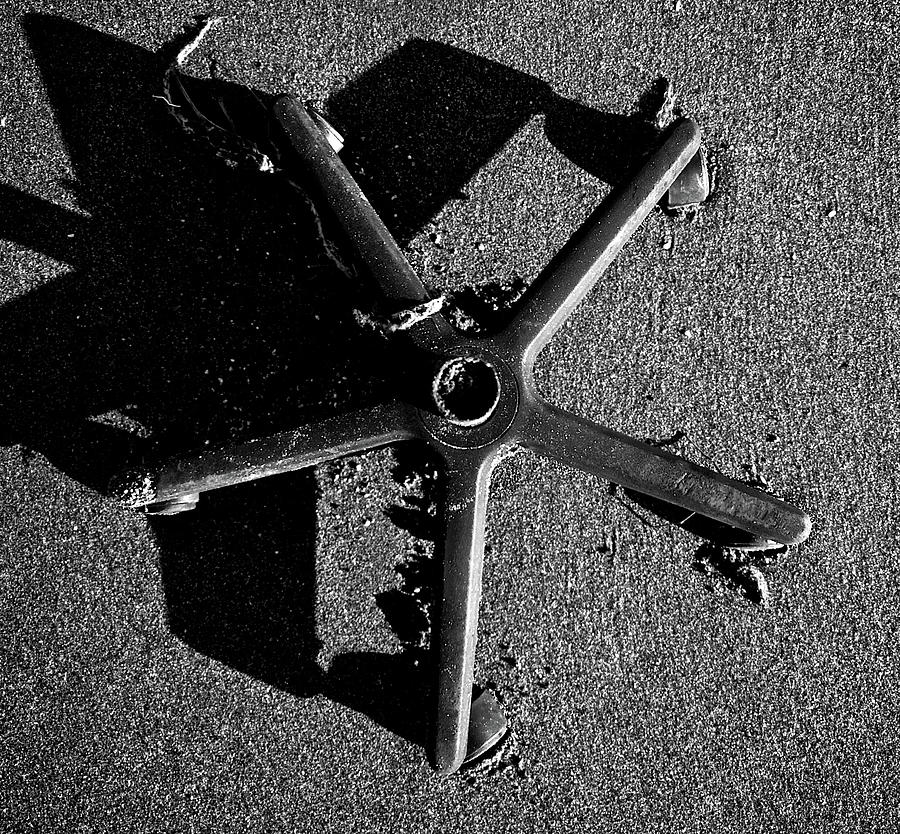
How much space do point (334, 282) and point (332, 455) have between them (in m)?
0.24

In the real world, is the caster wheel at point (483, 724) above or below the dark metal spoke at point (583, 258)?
below

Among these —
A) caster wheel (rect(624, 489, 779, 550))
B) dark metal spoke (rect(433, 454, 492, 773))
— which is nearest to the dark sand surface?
caster wheel (rect(624, 489, 779, 550))

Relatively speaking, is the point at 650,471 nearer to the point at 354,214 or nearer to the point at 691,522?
the point at 691,522

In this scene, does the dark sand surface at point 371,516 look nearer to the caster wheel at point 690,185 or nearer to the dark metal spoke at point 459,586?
the caster wheel at point 690,185

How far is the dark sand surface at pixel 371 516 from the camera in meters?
0.89

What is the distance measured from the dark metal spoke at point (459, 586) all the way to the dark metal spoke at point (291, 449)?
68 millimetres

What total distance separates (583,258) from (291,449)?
0.34 metres

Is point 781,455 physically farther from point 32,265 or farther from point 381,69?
point 32,265

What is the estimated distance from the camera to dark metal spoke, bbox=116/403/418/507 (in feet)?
2.37

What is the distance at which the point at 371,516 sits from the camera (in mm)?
885

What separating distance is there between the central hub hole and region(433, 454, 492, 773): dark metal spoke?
4 centimetres

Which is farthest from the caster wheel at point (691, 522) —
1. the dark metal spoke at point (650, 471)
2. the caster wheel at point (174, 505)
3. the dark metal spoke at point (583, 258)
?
the caster wheel at point (174, 505)

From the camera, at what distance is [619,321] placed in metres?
0.90

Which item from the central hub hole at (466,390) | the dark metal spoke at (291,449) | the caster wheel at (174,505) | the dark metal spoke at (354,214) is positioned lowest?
the caster wheel at (174,505)
